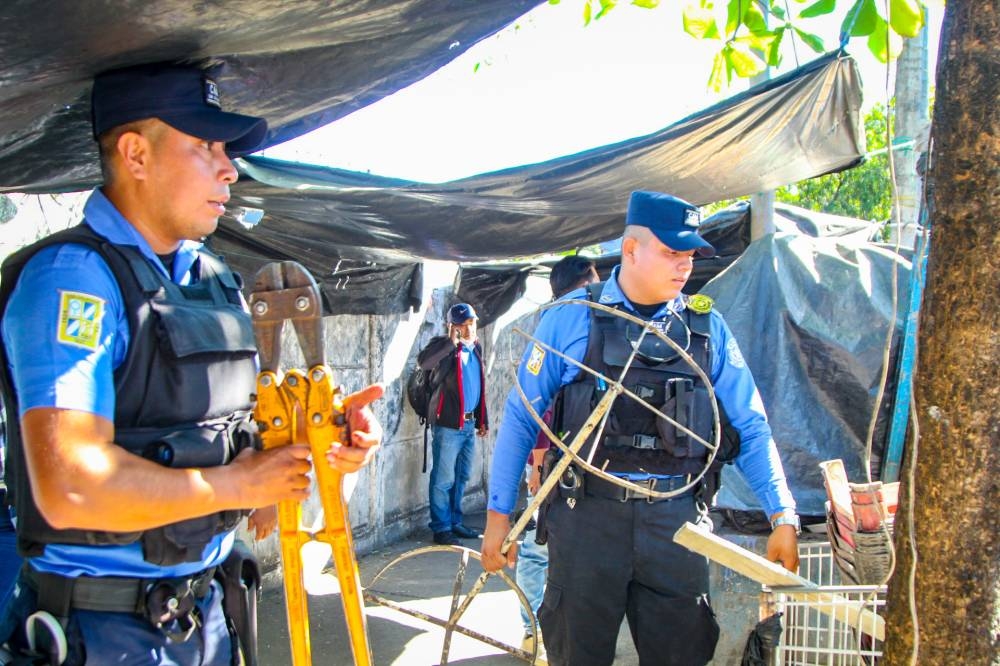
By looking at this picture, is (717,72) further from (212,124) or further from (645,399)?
(212,124)

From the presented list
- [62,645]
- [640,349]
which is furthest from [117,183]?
[640,349]

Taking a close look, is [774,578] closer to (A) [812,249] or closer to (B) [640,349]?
(B) [640,349]

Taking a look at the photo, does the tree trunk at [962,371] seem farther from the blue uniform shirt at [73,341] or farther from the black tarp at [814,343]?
the black tarp at [814,343]

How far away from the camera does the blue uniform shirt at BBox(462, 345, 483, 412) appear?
7941 millimetres

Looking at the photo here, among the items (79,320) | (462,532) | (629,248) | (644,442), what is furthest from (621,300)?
(462,532)

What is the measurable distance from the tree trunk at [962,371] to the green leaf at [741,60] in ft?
6.01

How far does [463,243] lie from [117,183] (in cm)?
336

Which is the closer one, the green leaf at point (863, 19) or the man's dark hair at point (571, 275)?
the green leaf at point (863, 19)

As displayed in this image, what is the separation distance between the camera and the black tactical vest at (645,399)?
2895 millimetres

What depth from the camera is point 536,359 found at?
3.09 meters

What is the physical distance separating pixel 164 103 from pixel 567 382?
1680 mm

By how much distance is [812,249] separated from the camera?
5.39m

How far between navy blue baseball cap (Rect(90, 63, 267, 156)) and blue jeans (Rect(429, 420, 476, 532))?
6095 millimetres

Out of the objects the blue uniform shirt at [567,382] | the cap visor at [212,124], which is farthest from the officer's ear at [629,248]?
the cap visor at [212,124]
